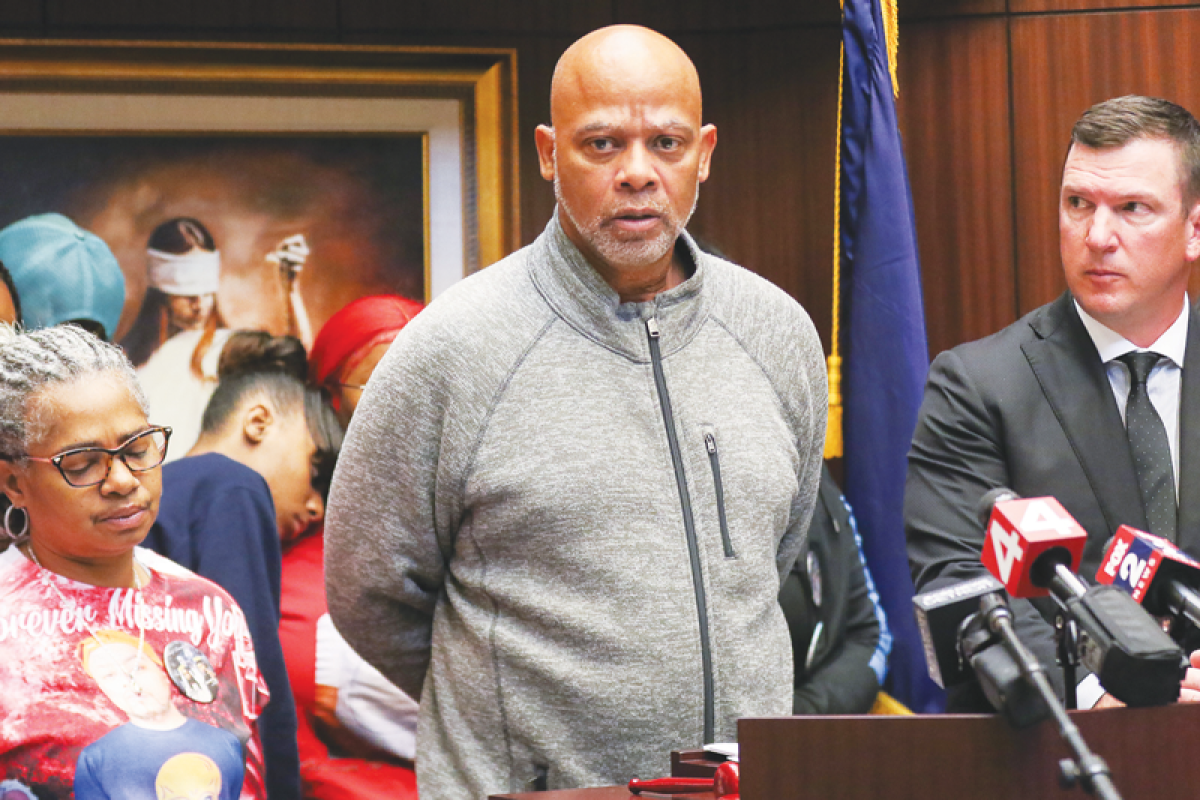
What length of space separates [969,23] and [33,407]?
9.03 ft

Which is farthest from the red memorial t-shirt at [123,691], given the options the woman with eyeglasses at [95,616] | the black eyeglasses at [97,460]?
the black eyeglasses at [97,460]

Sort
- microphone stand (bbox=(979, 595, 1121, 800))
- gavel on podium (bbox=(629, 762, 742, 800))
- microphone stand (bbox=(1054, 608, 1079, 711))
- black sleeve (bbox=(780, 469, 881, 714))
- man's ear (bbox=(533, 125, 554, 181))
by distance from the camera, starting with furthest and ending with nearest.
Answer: black sleeve (bbox=(780, 469, 881, 714)) → man's ear (bbox=(533, 125, 554, 181)) → gavel on podium (bbox=(629, 762, 742, 800)) → microphone stand (bbox=(1054, 608, 1079, 711)) → microphone stand (bbox=(979, 595, 1121, 800))

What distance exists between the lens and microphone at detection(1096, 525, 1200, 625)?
4.17ft

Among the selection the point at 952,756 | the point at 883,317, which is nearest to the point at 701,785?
the point at 952,756

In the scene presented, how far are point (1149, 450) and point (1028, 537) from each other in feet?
3.58

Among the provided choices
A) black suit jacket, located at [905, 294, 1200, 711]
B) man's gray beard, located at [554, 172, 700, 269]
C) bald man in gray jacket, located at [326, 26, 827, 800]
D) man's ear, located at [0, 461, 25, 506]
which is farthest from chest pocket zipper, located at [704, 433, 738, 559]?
man's ear, located at [0, 461, 25, 506]

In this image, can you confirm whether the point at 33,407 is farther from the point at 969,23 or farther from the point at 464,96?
the point at 969,23

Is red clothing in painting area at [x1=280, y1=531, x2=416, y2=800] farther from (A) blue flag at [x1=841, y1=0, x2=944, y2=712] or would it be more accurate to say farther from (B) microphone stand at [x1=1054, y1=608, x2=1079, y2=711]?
(B) microphone stand at [x1=1054, y1=608, x2=1079, y2=711]

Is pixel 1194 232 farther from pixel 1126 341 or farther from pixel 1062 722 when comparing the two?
pixel 1062 722

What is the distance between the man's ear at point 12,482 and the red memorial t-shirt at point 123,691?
81mm

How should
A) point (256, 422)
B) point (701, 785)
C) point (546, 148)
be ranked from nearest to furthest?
point (701, 785), point (546, 148), point (256, 422)

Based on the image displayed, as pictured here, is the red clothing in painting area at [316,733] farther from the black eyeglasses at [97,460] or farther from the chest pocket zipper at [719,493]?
the chest pocket zipper at [719,493]

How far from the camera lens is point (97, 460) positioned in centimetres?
184

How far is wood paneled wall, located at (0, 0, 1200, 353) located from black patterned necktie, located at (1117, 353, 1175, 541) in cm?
142
